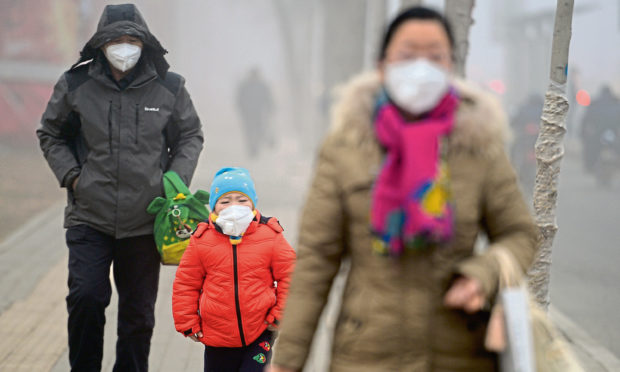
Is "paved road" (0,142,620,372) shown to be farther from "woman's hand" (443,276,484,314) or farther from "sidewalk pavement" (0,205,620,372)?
"woman's hand" (443,276,484,314)

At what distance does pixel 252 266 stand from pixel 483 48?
57426 mm

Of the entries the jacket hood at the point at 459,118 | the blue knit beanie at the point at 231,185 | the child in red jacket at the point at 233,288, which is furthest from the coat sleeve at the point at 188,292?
the jacket hood at the point at 459,118

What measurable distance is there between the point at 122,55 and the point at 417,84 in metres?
2.47

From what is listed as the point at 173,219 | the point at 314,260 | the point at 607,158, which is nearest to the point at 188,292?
the point at 173,219

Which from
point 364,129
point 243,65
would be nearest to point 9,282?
point 364,129

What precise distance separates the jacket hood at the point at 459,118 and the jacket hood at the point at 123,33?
2224mm

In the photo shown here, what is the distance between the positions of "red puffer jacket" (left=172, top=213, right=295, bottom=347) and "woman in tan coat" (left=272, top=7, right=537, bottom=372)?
60.7 inches

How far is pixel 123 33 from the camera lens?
4.58 m

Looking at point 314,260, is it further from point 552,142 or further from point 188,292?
point 552,142

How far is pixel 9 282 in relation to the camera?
26.1 feet

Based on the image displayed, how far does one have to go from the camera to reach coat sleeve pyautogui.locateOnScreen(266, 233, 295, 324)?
4176 mm

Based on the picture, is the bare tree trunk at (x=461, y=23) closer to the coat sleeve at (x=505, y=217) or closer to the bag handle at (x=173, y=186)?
the bag handle at (x=173, y=186)

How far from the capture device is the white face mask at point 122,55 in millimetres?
4594

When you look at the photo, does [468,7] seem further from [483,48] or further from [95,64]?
[483,48]
